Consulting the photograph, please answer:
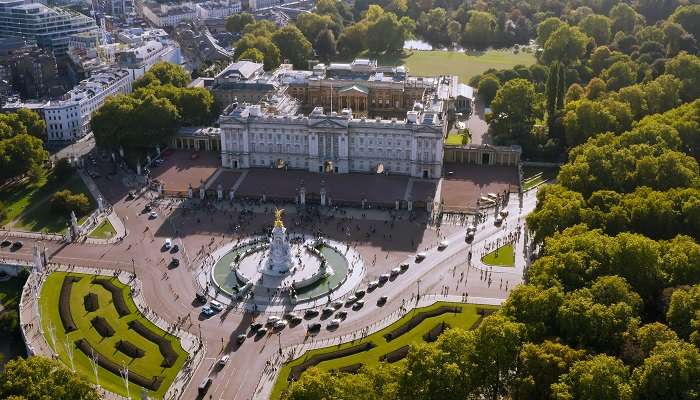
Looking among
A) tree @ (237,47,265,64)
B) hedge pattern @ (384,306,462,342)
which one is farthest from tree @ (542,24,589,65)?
hedge pattern @ (384,306,462,342)

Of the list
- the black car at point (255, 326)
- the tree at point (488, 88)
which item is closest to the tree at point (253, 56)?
the tree at point (488, 88)

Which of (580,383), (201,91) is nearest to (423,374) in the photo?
(580,383)

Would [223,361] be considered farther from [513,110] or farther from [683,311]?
[513,110]

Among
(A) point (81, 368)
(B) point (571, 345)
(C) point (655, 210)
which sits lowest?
(A) point (81, 368)

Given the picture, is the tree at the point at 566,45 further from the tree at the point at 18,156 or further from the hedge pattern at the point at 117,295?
the hedge pattern at the point at 117,295

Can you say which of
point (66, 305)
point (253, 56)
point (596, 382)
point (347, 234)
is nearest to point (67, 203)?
point (66, 305)

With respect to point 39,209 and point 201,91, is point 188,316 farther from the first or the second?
point 201,91

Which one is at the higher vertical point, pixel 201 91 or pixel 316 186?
pixel 201 91
